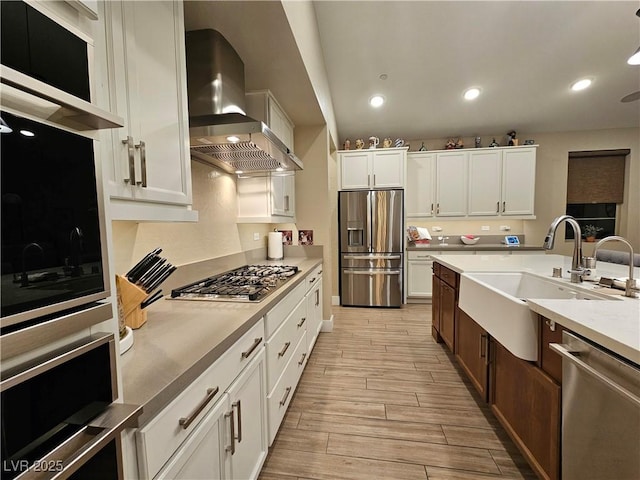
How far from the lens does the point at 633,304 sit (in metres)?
1.16

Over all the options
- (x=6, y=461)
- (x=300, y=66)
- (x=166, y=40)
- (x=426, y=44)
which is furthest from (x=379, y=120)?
(x=6, y=461)

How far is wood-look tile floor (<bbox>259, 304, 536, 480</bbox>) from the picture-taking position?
1.49 m

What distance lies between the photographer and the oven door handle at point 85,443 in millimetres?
437

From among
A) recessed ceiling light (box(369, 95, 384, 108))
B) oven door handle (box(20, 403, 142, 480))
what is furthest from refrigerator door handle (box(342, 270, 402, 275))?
oven door handle (box(20, 403, 142, 480))

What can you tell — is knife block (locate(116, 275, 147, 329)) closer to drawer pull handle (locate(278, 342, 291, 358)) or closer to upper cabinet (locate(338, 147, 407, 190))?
drawer pull handle (locate(278, 342, 291, 358))

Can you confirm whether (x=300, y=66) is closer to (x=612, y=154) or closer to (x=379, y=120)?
(x=379, y=120)

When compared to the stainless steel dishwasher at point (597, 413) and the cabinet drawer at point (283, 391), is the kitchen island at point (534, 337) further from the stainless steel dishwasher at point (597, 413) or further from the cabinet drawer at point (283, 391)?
the cabinet drawer at point (283, 391)

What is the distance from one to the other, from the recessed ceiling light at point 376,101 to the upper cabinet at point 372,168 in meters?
0.63

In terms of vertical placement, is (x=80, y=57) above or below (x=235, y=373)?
above

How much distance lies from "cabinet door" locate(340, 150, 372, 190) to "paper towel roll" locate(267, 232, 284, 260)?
69.8 inches

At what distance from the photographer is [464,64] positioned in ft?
11.5

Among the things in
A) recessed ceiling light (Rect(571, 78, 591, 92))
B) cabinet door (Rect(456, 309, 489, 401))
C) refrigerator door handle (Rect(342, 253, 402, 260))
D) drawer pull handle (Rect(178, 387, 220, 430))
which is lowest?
cabinet door (Rect(456, 309, 489, 401))

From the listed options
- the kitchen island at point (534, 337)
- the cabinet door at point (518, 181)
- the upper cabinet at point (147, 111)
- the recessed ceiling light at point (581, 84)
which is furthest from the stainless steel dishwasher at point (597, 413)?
the recessed ceiling light at point (581, 84)

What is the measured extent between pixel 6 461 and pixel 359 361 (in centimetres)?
252
